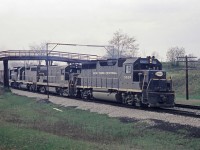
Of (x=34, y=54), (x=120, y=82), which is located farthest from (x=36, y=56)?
(x=120, y=82)

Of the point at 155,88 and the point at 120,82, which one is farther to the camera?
the point at 120,82

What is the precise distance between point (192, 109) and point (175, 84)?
2359 cm

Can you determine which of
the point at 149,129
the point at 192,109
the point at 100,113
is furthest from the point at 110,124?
the point at 192,109

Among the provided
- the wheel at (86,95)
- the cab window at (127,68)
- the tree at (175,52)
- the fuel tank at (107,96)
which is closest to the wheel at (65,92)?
the wheel at (86,95)

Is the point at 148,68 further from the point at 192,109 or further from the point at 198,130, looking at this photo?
the point at 198,130

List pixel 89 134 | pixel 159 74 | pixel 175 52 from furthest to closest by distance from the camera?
pixel 175 52 < pixel 159 74 < pixel 89 134

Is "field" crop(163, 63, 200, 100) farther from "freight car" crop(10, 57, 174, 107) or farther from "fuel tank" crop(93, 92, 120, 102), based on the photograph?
"fuel tank" crop(93, 92, 120, 102)

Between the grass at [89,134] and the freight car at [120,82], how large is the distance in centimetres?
414

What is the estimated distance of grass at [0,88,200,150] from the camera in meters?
13.6

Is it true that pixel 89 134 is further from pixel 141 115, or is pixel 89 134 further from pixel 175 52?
pixel 175 52

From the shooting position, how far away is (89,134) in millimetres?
16641

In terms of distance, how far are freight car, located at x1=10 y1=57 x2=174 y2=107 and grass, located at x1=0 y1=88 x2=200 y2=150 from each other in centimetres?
414

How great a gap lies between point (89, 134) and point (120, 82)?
447 inches

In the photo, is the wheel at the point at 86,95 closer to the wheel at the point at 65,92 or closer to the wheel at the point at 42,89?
the wheel at the point at 65,92
